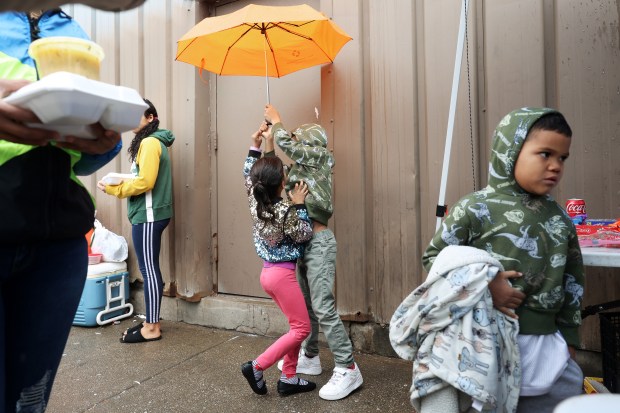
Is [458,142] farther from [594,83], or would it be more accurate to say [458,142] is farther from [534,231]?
[534,231]

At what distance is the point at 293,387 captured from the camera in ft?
9.84

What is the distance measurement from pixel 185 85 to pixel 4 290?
360 centimetres

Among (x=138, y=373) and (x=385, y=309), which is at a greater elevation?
(x=385, y=309)

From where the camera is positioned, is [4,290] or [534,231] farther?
[534,231]

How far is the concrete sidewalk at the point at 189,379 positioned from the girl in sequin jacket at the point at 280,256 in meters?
0.18

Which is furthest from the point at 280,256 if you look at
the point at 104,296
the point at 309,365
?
the point at 104,296

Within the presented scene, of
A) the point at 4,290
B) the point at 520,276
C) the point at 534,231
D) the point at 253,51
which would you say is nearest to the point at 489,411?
the point at 520,276

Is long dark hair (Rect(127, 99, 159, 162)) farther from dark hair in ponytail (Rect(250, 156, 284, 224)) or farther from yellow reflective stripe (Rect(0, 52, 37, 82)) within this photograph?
yellow reflective stripe (Rect(0, 52, 37, 82))

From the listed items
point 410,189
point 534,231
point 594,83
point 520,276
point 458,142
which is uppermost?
point 594,83

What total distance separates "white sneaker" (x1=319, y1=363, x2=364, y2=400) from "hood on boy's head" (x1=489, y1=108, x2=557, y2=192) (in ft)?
5.53

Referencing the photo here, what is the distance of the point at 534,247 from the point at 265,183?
170 centimetres

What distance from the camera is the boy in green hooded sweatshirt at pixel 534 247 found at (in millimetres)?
1724

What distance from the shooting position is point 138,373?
3.41m

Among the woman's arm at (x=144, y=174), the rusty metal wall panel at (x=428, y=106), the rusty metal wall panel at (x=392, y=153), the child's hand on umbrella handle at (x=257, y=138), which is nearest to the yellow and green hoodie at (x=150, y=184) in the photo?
the woman's arm at (x=144, y=174)
